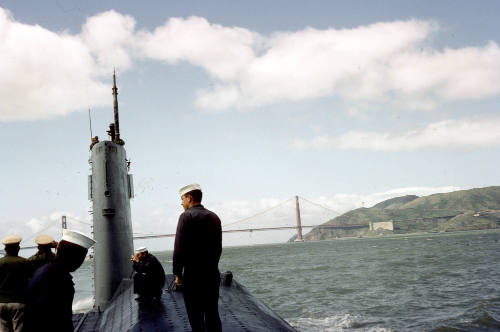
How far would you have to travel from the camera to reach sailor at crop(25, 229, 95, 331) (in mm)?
4090

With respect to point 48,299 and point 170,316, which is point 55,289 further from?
point 170,316

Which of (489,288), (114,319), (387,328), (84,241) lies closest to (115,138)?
(114,319)

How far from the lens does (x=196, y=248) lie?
5.43 m

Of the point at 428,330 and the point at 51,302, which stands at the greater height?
the point at 51,302

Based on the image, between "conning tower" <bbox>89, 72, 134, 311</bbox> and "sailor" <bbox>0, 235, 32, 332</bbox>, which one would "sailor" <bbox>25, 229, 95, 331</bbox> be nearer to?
"sailor" <bbox>0, 235, 32, 332</bbox>

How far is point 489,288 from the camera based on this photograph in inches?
1016

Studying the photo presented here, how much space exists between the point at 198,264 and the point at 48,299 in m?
1.83

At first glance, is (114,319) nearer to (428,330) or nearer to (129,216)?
(129,216)

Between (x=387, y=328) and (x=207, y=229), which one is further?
(x=387, y=328)

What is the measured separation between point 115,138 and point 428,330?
13.3 m

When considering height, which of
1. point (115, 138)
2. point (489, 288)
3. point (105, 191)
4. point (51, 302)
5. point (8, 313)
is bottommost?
point (489, 288)

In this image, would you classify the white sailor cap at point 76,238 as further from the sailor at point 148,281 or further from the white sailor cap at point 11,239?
the sailor at point 148,281

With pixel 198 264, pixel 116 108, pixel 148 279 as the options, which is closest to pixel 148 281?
pixel 148 279

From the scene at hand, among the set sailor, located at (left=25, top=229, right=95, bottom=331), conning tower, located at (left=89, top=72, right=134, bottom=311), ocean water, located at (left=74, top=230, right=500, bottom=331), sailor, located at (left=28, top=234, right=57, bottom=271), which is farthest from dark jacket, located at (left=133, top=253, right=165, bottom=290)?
ocean water, located at (left=74, top=230, right=500, bottom=331)
